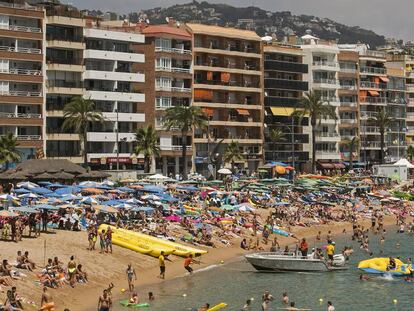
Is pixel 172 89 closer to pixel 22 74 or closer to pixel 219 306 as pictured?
pixel 22 74

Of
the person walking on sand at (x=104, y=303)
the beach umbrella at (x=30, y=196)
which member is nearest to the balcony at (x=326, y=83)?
the beach umbrella at (x=30, y=196)

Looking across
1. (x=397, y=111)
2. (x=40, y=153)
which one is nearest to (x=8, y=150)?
(x=40, y=153)

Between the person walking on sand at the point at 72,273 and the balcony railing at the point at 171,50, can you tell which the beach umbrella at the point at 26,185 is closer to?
the person walking on sand at the point at 72,273

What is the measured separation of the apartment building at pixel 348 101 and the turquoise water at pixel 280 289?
3767 inches

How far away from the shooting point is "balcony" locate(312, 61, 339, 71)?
156188 millimetres

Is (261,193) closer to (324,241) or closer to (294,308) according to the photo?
(324,241)

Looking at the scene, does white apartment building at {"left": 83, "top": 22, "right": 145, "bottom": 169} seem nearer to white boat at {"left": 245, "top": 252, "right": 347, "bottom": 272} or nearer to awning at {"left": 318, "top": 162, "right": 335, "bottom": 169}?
awning at {"left": 318, "top": 162, "right": 335, "bottom": 169}

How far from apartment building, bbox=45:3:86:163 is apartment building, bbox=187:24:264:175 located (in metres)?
24.0

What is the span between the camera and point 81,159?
Answer: 111438 millimetres

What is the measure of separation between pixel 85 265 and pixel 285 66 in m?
94.7

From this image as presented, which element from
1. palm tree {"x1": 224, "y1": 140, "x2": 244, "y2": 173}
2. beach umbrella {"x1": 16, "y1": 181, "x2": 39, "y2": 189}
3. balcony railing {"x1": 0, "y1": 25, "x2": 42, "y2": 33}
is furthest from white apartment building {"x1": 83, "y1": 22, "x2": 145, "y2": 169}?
beach umbrella {"x1": 16, "y1": 181, "x2": 39, "y2": 189}

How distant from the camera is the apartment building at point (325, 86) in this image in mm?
155375

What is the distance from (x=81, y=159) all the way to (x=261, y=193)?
22.2 metres

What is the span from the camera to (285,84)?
147375 mm
